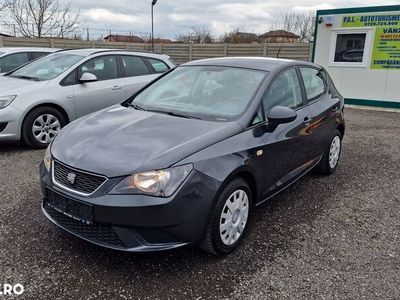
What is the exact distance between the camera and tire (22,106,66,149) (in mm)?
5617

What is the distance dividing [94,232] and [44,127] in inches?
148

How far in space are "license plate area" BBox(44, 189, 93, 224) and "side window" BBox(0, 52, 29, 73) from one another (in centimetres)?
716

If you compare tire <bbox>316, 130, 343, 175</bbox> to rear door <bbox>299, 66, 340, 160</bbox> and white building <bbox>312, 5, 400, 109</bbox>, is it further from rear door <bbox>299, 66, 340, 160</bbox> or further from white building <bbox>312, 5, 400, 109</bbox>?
white building <bbox>312, 5, 400, 109</bbox>

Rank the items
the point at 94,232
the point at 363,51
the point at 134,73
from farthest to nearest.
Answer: the point at 363,51 < the point at 134,73 < the point at 94,232

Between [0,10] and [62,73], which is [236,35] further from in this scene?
[62,73]

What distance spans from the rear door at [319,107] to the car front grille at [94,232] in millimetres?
2540

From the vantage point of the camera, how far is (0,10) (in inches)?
885

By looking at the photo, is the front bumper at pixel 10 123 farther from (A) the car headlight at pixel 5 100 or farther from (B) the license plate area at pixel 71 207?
(B) the license plate area at pixel 71 207

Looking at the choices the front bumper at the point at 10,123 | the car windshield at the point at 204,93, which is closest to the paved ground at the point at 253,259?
the car windshield at the point at 204,93

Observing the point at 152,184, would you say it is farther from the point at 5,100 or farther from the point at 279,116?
the point at 5,100

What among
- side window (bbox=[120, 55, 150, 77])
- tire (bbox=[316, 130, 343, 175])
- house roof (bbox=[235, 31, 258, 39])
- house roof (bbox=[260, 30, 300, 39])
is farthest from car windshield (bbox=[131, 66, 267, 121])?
house roof (bbox=[260, 30, 300, 39])

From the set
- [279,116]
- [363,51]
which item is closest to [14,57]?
[279,116]

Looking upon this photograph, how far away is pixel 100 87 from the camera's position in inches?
253

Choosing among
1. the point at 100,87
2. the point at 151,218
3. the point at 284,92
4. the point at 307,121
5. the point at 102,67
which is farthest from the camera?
the point at 102,67
